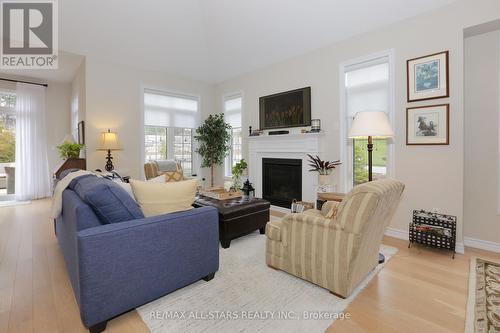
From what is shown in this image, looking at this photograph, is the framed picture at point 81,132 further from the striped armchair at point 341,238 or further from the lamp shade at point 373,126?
the lamp shade at point 373,126

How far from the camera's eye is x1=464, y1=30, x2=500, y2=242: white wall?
2.94 m

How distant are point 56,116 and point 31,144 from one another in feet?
3.25

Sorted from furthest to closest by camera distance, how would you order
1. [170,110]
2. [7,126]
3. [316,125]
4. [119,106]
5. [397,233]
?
1. [7,126]
2. [170,110]
3. [119,106]
4. [316,125]
5. [397,233]

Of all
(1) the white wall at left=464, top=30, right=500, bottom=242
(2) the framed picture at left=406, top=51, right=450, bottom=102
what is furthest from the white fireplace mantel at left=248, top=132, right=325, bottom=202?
(1) the white wall at left=464, top=30, right=500, bottom=242

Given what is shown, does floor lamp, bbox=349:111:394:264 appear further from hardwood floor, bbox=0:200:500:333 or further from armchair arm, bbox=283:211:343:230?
armchair arm, bbox=283:211:343:230

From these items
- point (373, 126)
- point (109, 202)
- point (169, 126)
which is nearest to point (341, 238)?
point (373, 126)

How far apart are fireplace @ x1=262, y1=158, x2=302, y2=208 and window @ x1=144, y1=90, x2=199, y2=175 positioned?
216 centimetres

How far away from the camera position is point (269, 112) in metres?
5.14

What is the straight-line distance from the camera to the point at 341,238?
190cm

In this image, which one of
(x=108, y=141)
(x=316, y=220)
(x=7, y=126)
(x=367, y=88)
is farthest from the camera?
(x=7, y=126)

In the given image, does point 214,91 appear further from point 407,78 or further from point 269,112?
point 407,78

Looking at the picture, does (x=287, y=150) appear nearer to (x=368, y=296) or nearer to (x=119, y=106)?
(x=368, y=296)

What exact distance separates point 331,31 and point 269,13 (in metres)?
1.09

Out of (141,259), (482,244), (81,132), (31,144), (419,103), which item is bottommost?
(482,244)
